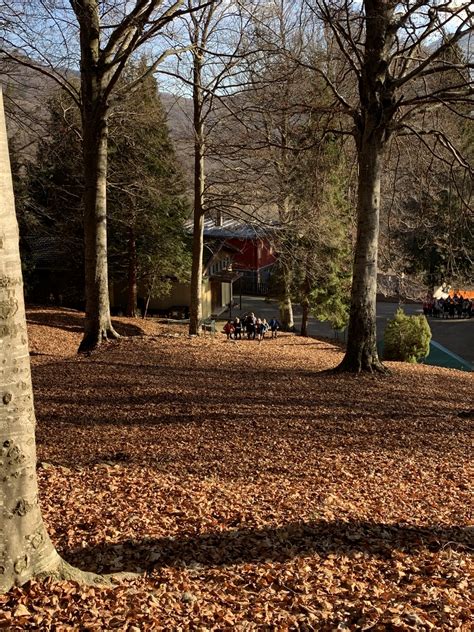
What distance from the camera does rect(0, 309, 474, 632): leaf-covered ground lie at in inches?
123

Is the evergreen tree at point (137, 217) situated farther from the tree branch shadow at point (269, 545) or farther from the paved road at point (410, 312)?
the tree branch shadow at point (269, 545)

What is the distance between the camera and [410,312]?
136 ft

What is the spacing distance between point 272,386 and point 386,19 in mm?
6462

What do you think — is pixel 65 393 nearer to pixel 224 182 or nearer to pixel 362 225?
pixel 362 225

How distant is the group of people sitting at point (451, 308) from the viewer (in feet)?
127

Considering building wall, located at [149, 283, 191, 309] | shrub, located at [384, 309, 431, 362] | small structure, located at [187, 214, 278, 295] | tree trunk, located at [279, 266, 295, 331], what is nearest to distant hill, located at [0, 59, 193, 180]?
small structure, located at [187, 214, 278, 295]

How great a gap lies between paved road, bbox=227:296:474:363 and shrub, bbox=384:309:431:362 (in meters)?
7.23

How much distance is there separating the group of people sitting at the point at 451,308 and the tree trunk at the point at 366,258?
29.8m

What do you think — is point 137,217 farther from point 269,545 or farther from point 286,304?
point 269,545

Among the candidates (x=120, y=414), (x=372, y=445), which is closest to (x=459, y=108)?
(x=372, y=445)

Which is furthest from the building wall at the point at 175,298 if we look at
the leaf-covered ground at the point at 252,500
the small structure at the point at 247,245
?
the leaf-covered ground at the point at 252,500

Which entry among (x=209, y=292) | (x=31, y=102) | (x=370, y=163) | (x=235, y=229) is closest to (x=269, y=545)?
(x=370, y=163)

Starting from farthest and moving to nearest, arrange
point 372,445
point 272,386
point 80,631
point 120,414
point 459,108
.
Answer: point 459,108, point 272,386, point 120,414, point 372,445, point 80,631

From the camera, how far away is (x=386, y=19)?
9578 millimetres
